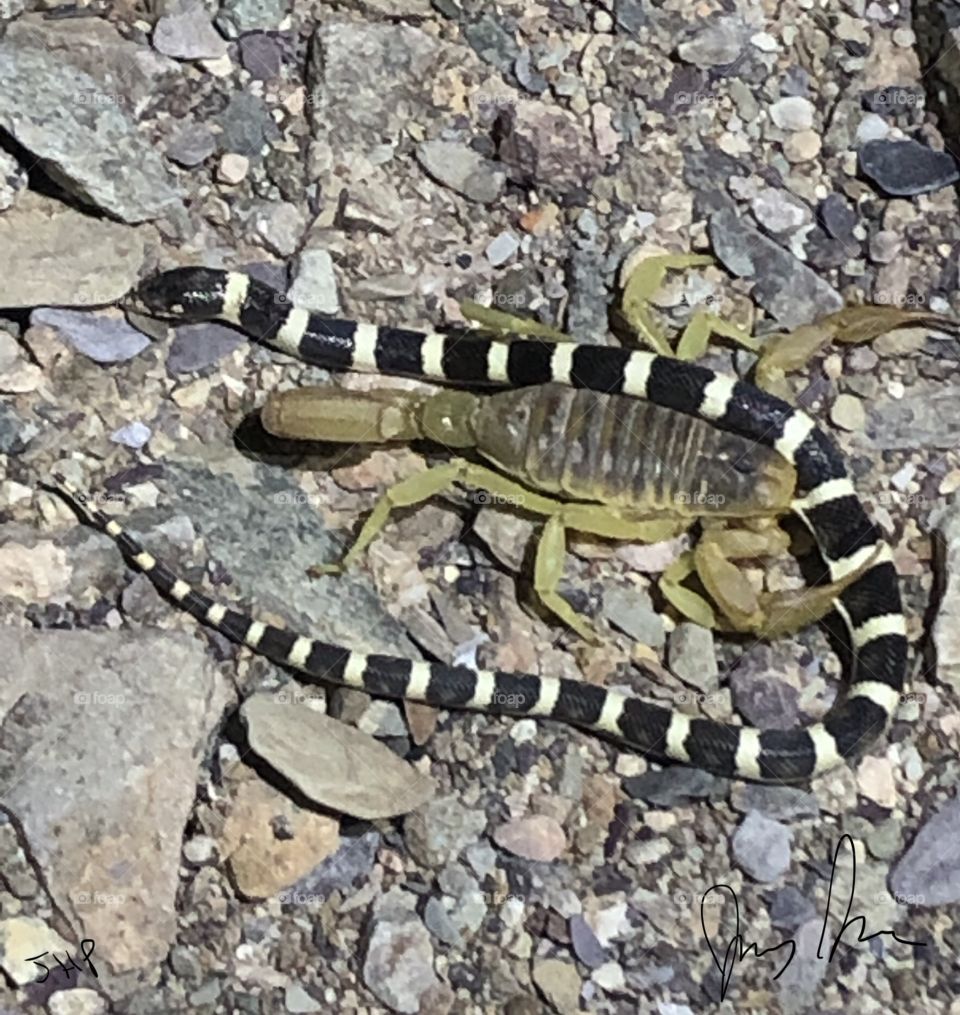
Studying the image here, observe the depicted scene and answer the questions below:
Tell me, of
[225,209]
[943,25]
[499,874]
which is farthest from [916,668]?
[225,209]

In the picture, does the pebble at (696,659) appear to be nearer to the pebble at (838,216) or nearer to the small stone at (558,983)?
the small stone at (558,983)

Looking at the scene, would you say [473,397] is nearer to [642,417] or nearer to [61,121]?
[642,417]

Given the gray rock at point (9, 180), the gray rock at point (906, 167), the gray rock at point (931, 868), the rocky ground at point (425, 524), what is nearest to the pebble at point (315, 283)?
the rocky ground at point (425, 524)

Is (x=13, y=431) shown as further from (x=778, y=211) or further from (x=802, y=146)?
(x=802, y=146)

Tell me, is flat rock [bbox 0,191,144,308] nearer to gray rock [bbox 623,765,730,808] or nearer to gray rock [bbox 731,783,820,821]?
gray rock [bbox 623,765,730,808]

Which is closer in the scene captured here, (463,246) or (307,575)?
(307,575)

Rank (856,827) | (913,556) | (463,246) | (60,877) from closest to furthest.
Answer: (60,877), (856,827), (913,556), (463,246)

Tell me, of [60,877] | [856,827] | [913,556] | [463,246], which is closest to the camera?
[60,877]
